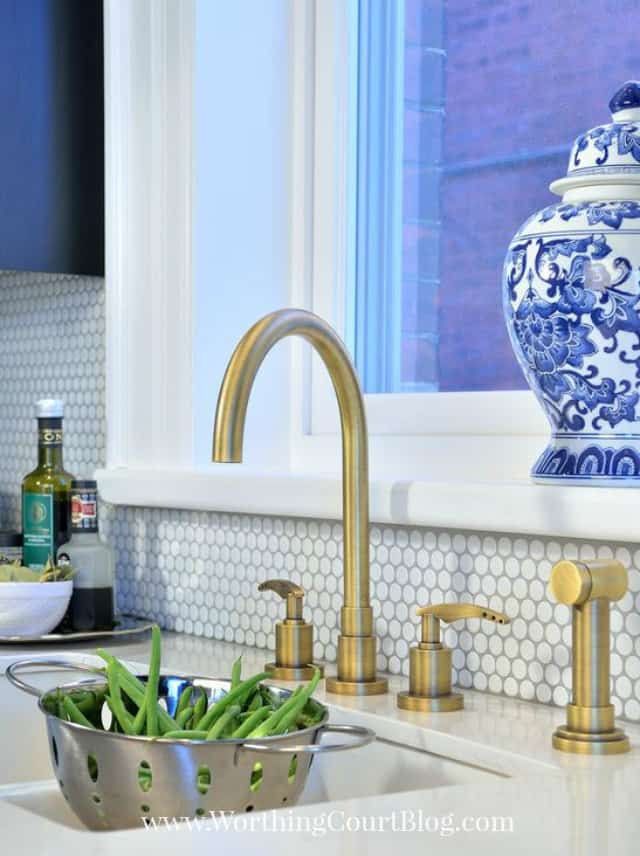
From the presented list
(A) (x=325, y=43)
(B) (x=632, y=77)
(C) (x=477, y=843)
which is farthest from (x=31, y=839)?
(A) (x=325, y=43)

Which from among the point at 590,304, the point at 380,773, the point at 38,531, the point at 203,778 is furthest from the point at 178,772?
the point at 38,531

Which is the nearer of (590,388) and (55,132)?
(590,388)

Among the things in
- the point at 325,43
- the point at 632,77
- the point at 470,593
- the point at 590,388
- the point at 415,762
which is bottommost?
the point at 415,762

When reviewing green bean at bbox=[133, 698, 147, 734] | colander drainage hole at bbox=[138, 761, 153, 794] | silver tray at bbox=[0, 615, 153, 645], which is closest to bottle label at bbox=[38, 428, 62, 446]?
silver tray at bbox=[0, 615, 153, 645]

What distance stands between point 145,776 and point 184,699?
19 cm

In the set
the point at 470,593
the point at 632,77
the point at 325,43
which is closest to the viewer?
the point at 470,593

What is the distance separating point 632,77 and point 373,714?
73 cm

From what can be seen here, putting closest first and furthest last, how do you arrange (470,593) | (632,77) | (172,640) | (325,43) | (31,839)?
(31,839), (470,593), (632,77), (172,640), (325,43)

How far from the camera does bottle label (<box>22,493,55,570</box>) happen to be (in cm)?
186

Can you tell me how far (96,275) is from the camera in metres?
2.03

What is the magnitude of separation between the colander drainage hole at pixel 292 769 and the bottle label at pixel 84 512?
0.73 m

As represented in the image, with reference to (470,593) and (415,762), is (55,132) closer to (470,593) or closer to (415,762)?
(470,593)

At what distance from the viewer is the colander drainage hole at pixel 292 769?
1060 mm

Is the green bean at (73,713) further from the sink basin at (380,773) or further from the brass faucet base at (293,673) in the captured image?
the brass faucet base at (293,673)
